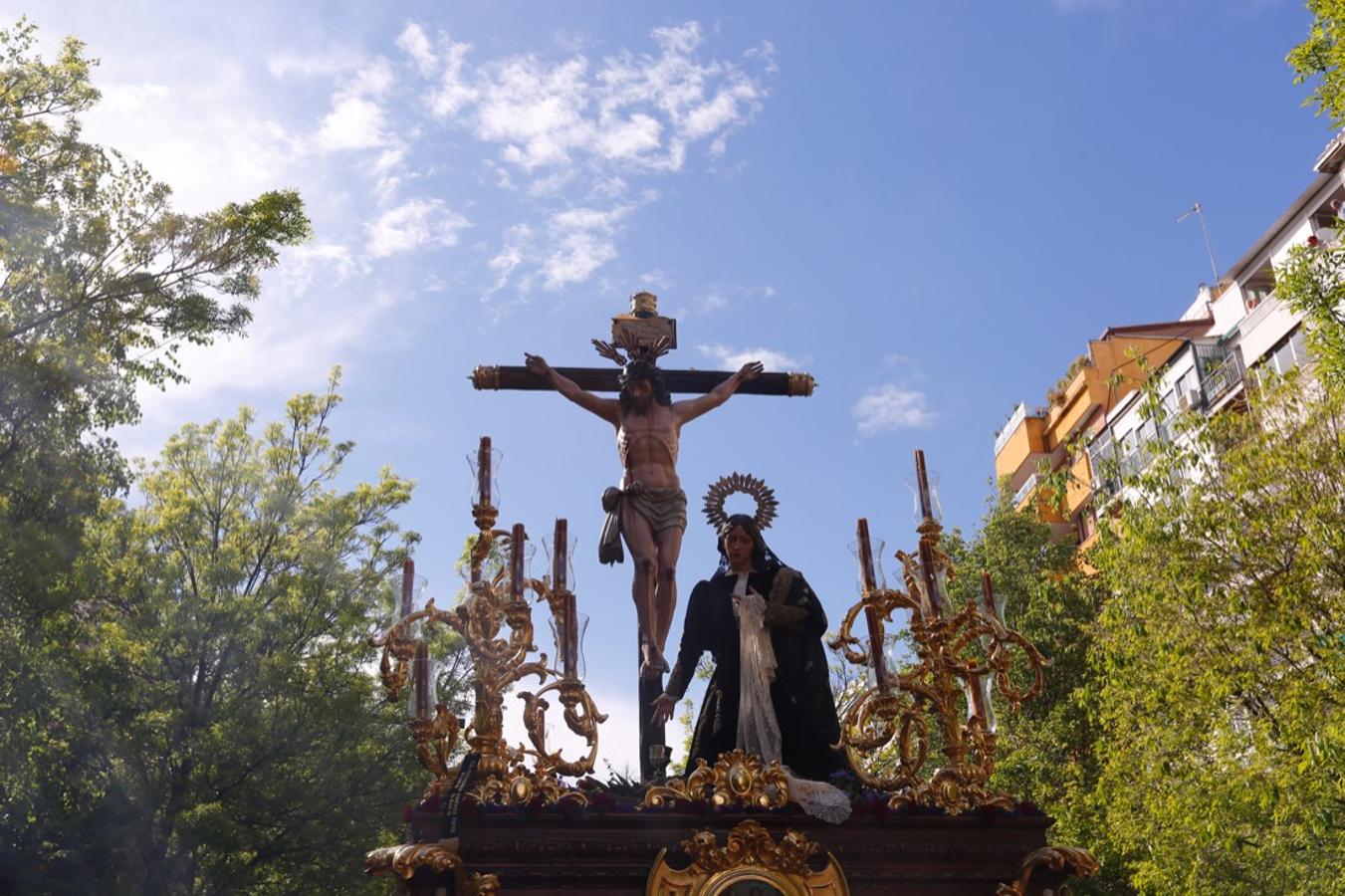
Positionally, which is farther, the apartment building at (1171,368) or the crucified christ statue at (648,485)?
the apartment building at (1171,368)

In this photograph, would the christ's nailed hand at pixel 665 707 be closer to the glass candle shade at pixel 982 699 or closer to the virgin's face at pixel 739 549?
the virgin's face at pixel 739 549

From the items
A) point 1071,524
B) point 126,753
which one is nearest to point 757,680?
point 126,753

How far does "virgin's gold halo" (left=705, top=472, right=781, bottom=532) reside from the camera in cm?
926

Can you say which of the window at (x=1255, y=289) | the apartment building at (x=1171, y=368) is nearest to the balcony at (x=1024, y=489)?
the apartment building at (x=1171, y=368)

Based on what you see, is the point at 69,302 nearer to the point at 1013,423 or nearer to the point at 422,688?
the point at 422,688

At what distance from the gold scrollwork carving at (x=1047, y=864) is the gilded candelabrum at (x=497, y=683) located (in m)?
2.42

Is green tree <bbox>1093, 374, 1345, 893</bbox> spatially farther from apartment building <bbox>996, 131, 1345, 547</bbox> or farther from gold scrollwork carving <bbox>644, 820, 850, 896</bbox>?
gold scrollwork carving <bbox>644, 820, 850, 896</bbox>

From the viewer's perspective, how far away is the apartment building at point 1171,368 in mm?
28578

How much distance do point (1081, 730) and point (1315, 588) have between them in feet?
36.1

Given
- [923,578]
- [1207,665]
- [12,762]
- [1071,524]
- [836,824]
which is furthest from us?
[1071,524]

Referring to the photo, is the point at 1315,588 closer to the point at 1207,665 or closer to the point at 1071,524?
the point at 1207,665

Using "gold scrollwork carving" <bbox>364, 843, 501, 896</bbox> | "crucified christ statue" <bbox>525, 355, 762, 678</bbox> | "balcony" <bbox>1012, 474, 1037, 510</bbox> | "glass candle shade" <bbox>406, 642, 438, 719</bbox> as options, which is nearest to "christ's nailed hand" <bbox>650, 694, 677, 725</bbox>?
"crucified christ statue" <bbox>525, 355, 762, 678</bbox>

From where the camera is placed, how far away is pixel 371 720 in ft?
66.8

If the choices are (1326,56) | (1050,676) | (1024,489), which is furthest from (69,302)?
(1024,489)
